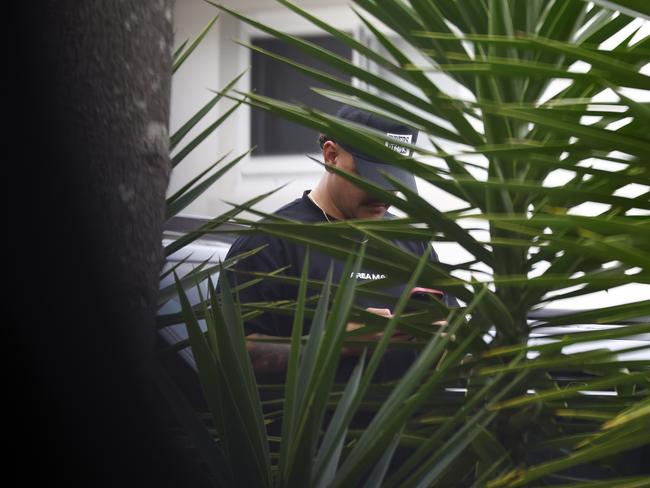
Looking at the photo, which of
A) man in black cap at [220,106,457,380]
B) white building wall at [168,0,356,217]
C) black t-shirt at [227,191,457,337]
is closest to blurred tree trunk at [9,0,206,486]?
man in black cap at [220,106,457,380]

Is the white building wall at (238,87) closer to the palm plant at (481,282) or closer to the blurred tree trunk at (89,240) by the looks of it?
the palm plant at (481,282)

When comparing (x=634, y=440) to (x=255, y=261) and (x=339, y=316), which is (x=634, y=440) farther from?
(x=255, y=261)

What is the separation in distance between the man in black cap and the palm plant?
898 millimetres

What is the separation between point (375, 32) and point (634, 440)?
777mm

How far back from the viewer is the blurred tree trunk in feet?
3.45

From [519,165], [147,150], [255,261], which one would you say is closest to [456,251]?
[255,261]

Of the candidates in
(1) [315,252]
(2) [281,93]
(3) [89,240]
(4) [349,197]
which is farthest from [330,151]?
(2) [281,93]

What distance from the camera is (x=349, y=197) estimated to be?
122 inches

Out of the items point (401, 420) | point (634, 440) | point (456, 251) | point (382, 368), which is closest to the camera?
point (634, 440)

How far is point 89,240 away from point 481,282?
45 cm

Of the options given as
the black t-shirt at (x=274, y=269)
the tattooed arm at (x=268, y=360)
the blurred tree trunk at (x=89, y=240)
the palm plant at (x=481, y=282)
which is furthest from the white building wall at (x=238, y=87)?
the blurred tree trunk at (x=89, y=240)

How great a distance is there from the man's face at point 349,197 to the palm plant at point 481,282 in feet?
4.00

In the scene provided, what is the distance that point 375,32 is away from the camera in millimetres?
1618

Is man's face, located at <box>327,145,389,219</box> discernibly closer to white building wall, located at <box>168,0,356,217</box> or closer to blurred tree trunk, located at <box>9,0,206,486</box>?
blurred tree trunk, located at <box>9,0,206,486</box>
